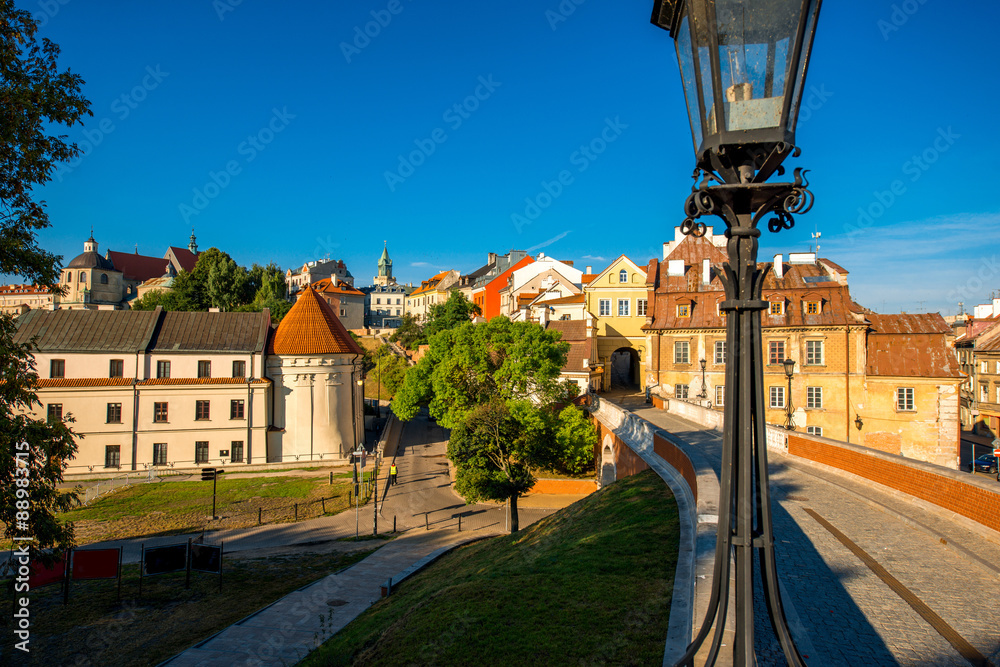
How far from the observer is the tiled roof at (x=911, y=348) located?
31889mm

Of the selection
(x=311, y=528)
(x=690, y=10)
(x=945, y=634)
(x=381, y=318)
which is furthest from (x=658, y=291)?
(x=381, y=318)

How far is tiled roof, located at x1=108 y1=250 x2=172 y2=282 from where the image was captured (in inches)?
4227

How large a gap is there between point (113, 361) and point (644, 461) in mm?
32955

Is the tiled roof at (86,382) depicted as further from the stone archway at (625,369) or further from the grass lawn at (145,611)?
the stone archway at (625,369)

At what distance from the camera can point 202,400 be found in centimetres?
3569

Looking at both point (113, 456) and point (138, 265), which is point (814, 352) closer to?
point (113, 456)

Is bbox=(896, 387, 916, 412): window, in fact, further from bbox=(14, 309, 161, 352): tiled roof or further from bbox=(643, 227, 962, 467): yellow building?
bbox=(14, 309, 161, 352): tiled roof

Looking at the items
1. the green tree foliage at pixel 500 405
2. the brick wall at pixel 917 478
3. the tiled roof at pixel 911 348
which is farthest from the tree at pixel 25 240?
the tiled roof at pixel 911 348

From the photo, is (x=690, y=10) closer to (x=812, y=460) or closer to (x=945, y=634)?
(x=945, y=634)

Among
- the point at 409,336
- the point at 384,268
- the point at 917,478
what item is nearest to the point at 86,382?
the point at 917,478

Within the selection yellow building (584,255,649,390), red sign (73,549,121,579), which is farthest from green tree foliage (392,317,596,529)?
red sign (73,549,121,579)

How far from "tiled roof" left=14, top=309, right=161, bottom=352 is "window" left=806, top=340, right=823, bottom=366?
40.3 meters

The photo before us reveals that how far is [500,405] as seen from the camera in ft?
94.2

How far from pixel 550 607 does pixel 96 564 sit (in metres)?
12.9
